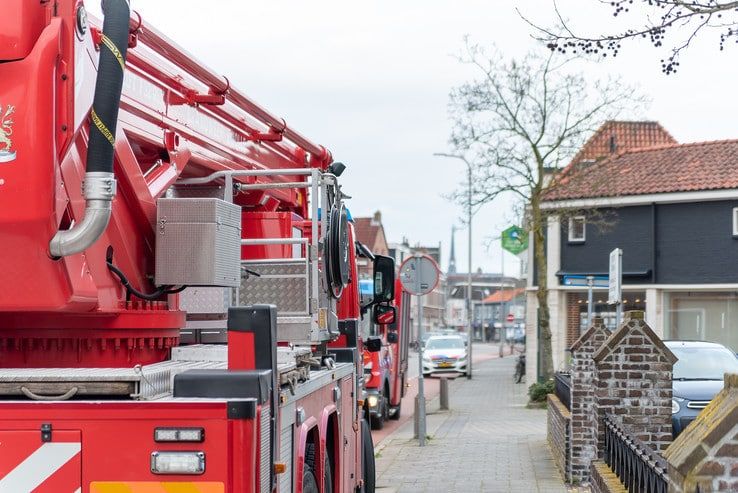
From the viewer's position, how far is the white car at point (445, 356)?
45906mm

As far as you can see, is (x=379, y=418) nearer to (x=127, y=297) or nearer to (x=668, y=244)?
(x=127, y=297)

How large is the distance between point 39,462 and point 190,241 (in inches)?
71.5

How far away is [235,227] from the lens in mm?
6609

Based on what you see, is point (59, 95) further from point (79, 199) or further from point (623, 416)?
point (623, 416)

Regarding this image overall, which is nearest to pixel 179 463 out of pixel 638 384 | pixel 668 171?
pixel 638 384

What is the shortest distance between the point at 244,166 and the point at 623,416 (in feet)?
12.0

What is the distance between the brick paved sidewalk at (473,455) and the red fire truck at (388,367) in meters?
0.67

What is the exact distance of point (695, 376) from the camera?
15438 millimetres

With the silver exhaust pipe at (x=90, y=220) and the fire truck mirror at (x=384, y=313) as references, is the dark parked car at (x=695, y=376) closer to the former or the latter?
the fire truck mirror at (x=384, y=313)

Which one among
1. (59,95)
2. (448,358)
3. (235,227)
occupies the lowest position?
→ (448,358)

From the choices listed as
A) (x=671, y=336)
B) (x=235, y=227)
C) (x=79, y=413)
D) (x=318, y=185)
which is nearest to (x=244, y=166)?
(x=318, y=185)

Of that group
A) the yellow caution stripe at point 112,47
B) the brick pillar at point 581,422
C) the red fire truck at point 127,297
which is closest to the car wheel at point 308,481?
the red fire truck at point 127,297

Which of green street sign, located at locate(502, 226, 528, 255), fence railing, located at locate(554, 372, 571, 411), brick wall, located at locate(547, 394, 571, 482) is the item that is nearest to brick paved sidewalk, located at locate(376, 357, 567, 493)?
brick wall, located at locate(547, 394, 571, 482)

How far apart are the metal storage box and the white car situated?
3974 centimetres
